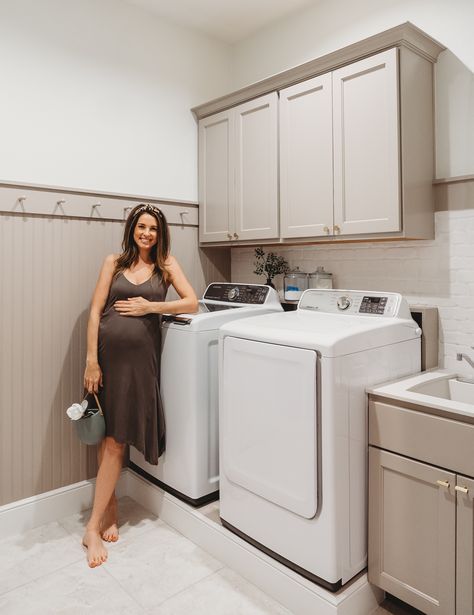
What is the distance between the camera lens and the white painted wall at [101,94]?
247 cm

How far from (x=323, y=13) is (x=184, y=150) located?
119 centimetres

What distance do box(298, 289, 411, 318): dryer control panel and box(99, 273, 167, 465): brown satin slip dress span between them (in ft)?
2.80

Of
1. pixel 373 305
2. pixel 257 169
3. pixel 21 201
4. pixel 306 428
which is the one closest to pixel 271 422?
pixel 306 428

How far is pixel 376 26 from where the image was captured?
258 cm

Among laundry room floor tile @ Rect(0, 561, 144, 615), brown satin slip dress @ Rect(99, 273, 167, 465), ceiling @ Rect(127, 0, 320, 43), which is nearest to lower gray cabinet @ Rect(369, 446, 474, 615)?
laundry room floor tile @ Rect(0, 561, 144, 615)

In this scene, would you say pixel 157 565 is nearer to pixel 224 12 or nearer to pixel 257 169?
pixel 257 169

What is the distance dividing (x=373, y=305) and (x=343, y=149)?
0.81m

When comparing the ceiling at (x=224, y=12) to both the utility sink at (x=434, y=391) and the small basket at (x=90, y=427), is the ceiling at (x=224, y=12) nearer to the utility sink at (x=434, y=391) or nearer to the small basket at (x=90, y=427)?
the utility sink at (x=434, y=391)

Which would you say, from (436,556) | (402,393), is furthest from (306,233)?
(436,556)

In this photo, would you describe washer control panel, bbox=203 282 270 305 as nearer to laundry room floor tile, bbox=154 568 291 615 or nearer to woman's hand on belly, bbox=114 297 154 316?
woman's hand on belly, bbox=114 297 154 316

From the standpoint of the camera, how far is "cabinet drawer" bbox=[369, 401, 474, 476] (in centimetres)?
159

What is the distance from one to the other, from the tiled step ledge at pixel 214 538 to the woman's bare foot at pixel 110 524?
24 cm

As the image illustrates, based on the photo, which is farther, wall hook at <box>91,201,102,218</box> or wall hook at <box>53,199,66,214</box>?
wall hook at <box>91,201,102,218</box>

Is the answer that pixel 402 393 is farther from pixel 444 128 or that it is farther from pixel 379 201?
pixel 444 128
